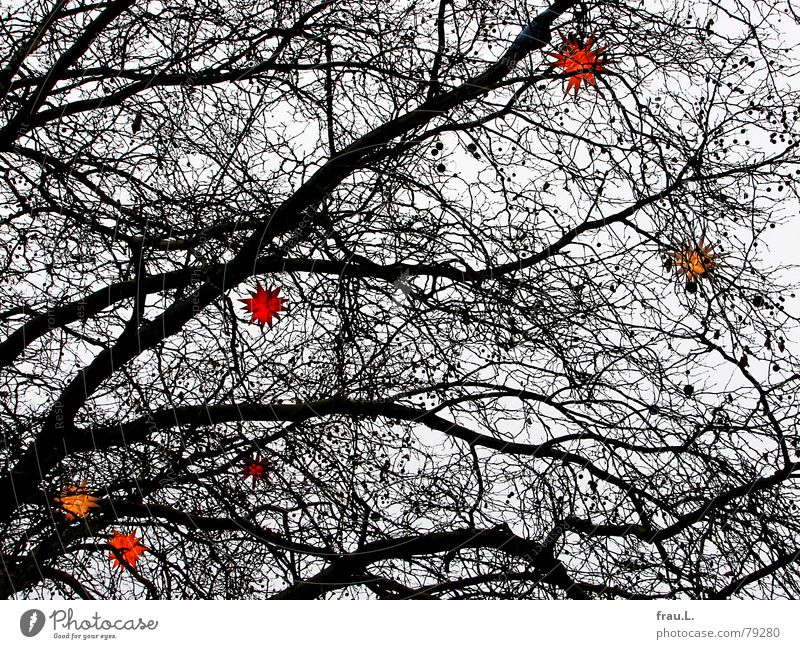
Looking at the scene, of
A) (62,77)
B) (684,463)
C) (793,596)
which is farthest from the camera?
(62,77)

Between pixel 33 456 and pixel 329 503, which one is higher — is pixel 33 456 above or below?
above

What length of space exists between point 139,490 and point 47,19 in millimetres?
2295

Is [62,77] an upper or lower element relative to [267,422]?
upper

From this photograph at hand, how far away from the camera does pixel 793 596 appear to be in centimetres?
344

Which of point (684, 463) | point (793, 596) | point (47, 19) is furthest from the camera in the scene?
point (47, 19)

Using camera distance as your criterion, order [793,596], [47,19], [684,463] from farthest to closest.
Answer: [47,19] < [684,463] < [793,596]

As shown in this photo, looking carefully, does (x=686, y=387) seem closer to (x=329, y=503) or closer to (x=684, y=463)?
(x=684, y=463)

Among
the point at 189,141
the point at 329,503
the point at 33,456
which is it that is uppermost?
the point at 189,141

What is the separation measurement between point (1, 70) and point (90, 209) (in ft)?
2.61

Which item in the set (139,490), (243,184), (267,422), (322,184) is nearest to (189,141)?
(243,184)

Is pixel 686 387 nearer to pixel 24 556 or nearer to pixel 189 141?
pixel 189 141

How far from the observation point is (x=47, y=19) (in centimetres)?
401

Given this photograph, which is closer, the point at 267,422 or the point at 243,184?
the point at 243,184

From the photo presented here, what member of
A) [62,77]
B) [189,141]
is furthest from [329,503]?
[62,77]
